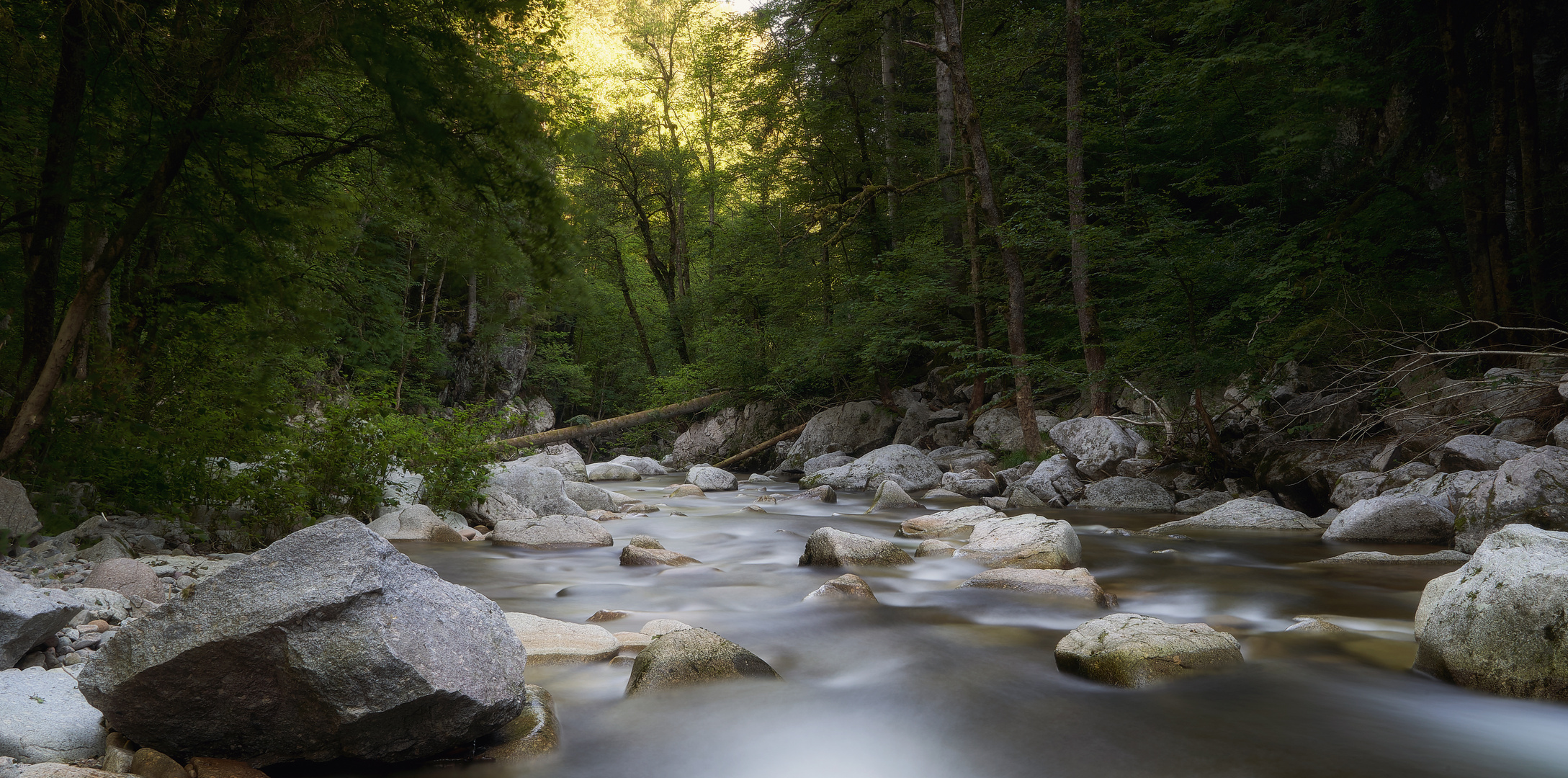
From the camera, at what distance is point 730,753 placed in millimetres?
3434

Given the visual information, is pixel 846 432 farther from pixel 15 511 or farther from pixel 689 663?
pixel 15 511

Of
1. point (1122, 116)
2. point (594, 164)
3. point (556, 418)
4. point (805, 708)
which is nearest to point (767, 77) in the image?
point (594, 164)

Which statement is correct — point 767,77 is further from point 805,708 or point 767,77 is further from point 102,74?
point 805,708

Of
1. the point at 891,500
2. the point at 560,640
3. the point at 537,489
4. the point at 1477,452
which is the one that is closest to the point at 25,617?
the point at 560,640

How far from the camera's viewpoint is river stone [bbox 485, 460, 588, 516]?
34.5ft

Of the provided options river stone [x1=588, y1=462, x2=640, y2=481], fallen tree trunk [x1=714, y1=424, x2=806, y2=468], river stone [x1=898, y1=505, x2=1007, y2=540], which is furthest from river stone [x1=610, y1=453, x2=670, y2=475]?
river stone [x1=898, y1=505, x2=1007, y2=540]

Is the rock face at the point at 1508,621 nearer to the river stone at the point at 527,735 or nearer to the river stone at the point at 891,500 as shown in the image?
the river stone at the point at 527,735

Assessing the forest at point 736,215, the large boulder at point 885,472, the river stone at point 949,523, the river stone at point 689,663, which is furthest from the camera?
the large boulder at point 885,472

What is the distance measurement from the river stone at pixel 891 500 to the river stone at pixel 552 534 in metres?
4.36

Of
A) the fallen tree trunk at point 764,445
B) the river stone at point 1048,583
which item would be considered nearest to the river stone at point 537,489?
the river stone at point 1048,583

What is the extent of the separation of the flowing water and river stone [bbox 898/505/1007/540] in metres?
2.11

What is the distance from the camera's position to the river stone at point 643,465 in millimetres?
20109

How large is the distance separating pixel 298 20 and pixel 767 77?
1692 centimetres

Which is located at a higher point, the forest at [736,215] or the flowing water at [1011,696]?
the forest at [736,215]
